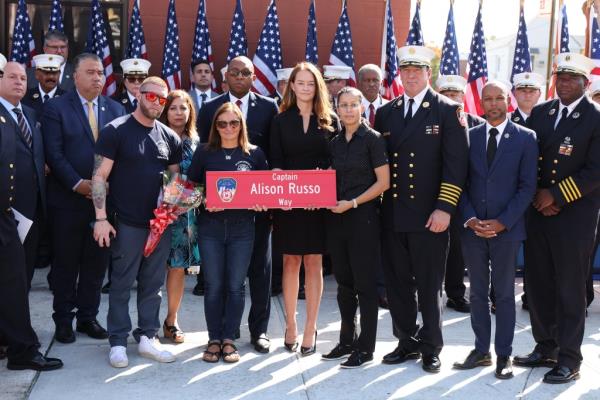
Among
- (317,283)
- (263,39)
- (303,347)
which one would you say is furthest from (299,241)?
(263,39)

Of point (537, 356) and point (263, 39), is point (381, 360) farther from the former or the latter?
point (263, 39)

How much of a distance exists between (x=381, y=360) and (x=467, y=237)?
3.64 ft

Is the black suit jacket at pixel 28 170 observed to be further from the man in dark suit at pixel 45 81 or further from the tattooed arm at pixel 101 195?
the man in dark suit at pixel 45 81

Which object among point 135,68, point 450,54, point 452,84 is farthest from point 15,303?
point 450,54

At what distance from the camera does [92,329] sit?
18.6 ft

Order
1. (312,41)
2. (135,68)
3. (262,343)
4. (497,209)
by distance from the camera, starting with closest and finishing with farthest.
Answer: (497,209) < (262,343) < (135,68) < (312,41)

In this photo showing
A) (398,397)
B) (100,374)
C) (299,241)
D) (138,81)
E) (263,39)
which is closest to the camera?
(398,397)

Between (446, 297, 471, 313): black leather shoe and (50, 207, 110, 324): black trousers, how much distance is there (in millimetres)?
3300

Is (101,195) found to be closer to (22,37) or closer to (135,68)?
(135,68)

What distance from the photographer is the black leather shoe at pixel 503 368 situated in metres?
4.93

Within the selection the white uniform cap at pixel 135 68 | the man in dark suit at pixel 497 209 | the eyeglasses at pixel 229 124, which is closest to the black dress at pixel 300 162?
the eyeglasses at pixel 229 124

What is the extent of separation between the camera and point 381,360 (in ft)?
17.2

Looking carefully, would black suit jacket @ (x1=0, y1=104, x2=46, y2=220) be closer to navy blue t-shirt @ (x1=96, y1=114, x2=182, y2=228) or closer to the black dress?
navy blue t-shirt @ (x1=96, y1=114, x2=182, y2=228)

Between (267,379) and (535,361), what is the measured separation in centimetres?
199
